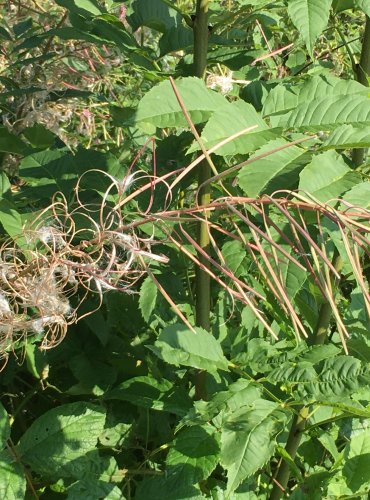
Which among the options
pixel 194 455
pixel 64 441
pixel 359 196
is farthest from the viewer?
pixel 64 441

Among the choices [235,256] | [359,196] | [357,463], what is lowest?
[357,463]

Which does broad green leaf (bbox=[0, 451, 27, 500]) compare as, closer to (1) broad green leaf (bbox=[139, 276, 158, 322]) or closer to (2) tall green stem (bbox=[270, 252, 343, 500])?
(1) broad green leaf (bbox=[139, 276, 158, 322])

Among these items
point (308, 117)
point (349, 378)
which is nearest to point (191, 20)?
point (308, 117)

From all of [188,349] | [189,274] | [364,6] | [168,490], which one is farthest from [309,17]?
[168,490]

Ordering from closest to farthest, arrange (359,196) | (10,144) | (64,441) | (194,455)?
(359,196) → (194,455) → (64,441) → (10,144)

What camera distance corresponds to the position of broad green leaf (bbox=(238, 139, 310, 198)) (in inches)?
34.4

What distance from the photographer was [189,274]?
1.45 meters

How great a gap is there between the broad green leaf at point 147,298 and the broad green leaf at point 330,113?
0.36 m

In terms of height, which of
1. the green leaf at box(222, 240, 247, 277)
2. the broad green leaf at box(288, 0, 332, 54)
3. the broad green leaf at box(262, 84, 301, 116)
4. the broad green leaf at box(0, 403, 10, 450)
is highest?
the broad green leaf at box(288, 0, 332, 54)

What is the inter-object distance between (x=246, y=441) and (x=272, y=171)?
37 centimetres

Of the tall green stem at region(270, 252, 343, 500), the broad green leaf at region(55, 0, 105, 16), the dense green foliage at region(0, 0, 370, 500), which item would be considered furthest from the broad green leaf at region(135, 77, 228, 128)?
the tall green stem at region(270, 252, 343, 500)

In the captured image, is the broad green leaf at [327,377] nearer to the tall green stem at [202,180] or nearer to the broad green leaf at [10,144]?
the tall green stem at [202,180]

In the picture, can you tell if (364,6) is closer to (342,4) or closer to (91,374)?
(342,4)

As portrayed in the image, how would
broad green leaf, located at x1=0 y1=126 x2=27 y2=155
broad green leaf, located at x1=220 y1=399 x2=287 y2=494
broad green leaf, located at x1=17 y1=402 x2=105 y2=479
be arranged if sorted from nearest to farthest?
broad green leaf, located at x1=220 y1=399 x2=287 y2=494, broad green leaf, located at x1=17 y1=402 x2=105 y2=479, broad green leaf, located at x1=0 y1=126 x2=27 y2=155
